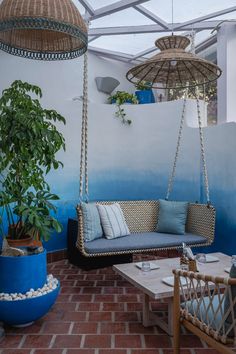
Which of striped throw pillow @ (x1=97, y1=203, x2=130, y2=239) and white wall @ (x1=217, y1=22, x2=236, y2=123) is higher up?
white wall @ (x1=217, y1=22, x2=236, y2=123)

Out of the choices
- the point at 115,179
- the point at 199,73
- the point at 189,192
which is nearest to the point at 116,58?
the point at 115,179

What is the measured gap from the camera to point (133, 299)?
3.11 m

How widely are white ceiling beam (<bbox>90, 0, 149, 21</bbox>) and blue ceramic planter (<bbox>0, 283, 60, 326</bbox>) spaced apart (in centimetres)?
292

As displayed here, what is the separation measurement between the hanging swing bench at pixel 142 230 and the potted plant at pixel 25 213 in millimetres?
476

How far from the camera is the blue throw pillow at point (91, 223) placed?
359 centimetres

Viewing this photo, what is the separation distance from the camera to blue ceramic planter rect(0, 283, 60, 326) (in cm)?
242

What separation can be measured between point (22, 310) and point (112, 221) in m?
1.58

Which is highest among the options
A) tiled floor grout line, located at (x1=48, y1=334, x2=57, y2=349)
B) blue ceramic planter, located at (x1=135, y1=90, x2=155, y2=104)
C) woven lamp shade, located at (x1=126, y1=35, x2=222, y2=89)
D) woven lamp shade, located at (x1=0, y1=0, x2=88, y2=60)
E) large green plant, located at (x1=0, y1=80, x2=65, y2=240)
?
blue ceramic planter, located at (x1=135, y1=90, x2=155, y2=104)

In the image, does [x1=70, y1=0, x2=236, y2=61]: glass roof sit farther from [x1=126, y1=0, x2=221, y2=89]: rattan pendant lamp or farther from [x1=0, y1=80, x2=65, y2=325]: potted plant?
[x1=0, y1=80, x2=65, y2=325]: potted plant

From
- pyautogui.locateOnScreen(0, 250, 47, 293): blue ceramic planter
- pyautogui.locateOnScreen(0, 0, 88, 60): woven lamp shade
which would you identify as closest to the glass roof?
A: pyautogui.locateOnScreen(0, 0, 88, 60): woven lamp shade

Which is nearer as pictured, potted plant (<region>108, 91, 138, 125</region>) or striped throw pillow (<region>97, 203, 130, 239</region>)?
striped throw pillow (<region>97, 203, 130, 239</region>)

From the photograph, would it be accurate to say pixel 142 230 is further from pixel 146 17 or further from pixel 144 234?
pixel 146 17

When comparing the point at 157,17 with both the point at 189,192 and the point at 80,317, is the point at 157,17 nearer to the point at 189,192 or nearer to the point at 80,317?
the point at 189,192

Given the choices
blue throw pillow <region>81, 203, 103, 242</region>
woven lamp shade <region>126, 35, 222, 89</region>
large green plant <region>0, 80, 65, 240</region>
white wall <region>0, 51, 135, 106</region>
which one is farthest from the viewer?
white wall <region>0, 51, 135, 106</region>
